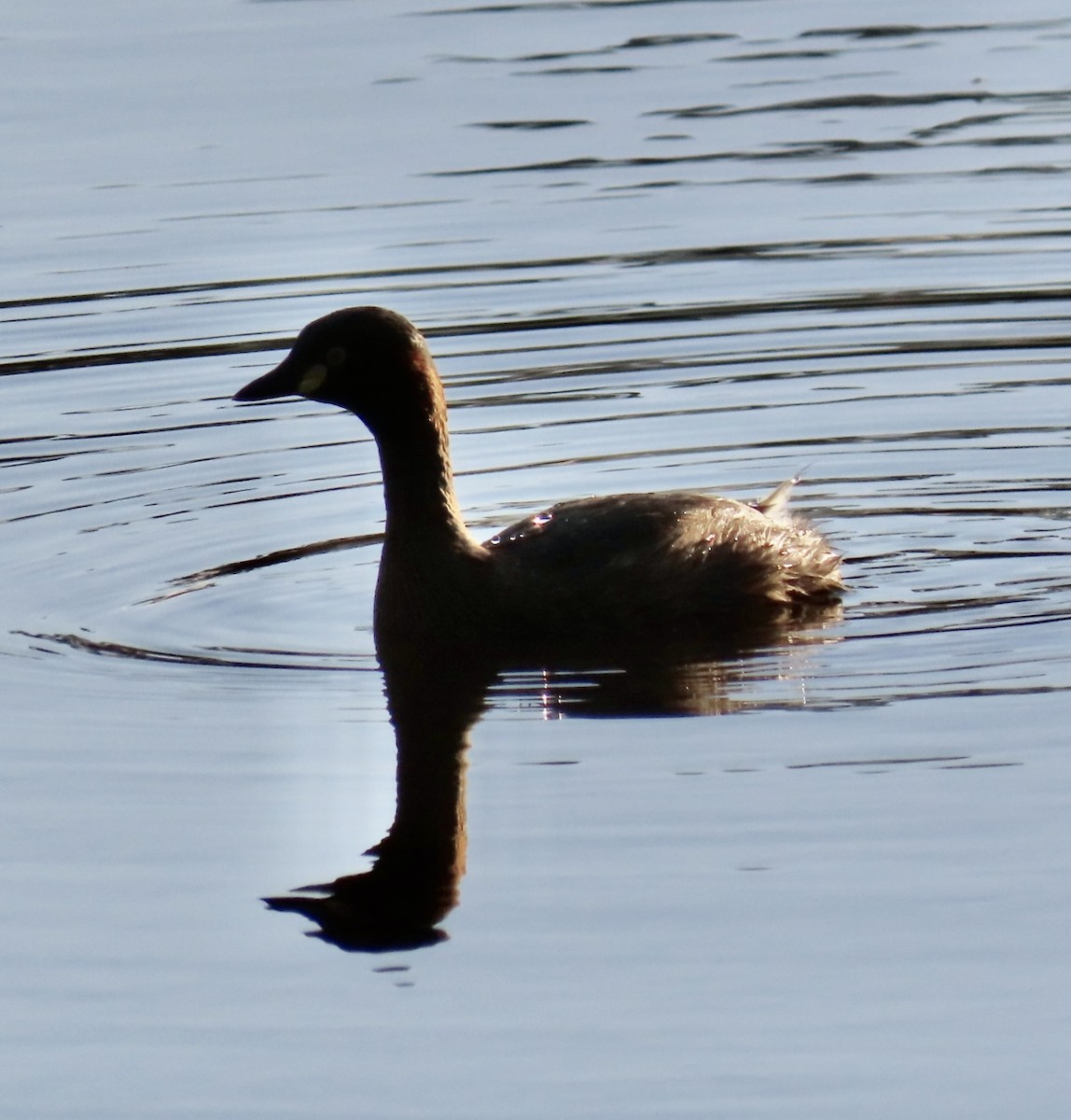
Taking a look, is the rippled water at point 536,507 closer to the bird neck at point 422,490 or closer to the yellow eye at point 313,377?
the bird neck at point 422,490

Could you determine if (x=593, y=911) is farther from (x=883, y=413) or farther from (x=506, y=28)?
(x=506, y=28)

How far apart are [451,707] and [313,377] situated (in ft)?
5.47

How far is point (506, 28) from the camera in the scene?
69.9 feet

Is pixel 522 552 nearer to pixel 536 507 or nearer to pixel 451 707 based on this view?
pixel 451 707

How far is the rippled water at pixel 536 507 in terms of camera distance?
19.7 feet

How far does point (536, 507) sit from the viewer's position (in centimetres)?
1106

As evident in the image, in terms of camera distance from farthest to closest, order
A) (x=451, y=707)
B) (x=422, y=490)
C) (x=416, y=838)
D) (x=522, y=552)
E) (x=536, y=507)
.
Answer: (x=536, y=507)
(x=422, y=490)
(x=522, y=552)
(x=451, y=707)
(x=416, y=838)

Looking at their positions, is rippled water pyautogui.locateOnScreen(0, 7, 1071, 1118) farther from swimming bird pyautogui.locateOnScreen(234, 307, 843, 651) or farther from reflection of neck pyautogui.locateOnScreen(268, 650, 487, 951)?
swimming bird pyautogui.locateOnScreen(234, 307, 843, 651)

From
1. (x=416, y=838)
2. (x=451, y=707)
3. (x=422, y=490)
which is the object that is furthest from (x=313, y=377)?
(x=416, y=838)

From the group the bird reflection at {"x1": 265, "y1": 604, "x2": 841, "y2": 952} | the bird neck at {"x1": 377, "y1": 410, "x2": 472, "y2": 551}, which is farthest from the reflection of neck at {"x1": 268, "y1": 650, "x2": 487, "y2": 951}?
the bird neck at {"x1": 377, "y1": 410, "x2": 472, "y2": 551}

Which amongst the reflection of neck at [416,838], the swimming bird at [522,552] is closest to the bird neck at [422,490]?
the swimming bird at [522,552]

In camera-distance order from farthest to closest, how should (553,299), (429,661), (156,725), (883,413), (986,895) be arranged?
(553,299) < (883,413) < (429,661) < (156,725) < (986,895)

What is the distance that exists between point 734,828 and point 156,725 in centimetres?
214

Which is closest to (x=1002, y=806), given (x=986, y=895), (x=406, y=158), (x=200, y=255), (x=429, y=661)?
(x=986, y=895)
